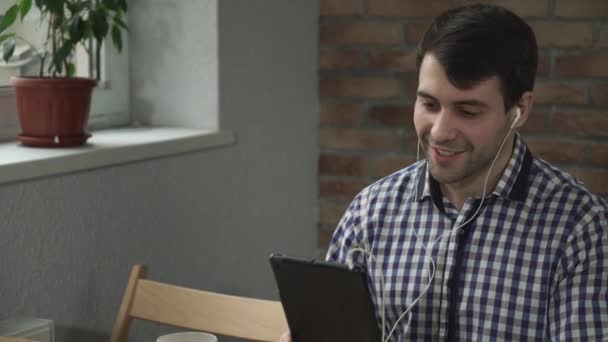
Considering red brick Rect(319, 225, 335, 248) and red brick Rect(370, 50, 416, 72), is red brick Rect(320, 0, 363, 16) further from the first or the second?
red brick Rect(319, 225, 335, 248)

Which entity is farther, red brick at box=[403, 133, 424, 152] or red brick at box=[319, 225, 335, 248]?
red brick at box=[319, 225, 335, 248]

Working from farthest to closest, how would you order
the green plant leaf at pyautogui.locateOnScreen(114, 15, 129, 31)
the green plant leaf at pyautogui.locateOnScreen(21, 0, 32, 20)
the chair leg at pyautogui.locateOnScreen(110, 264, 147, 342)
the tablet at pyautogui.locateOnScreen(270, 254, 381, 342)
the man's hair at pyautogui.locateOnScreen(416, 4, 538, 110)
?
the green plant leaf at pyautogui.locateOnScreen(114, 15, 129, 31) → the green plant leaf at pyautogui.locateOnScreen(21, 0, 32, 20) → the chair leg at pyautogui.locateOnScreen(110, 264, 147, 342) → the man's hair at pyautogui.locateOnScreen(416, 4, 538, 110) → the tablet at pyautogui.locateOnScreen(270, 254, 381, 342)

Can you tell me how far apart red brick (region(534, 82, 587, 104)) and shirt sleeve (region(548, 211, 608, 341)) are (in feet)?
3.58

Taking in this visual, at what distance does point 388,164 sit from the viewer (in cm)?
265

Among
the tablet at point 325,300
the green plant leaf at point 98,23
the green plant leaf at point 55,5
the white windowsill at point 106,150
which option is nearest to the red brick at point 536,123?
the white windowsill at point 106,150

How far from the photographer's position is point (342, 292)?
1.23m

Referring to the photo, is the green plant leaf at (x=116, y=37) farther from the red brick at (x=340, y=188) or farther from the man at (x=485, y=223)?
the man at (x=485, y=223)

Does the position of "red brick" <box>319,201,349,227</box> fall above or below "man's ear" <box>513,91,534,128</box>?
below

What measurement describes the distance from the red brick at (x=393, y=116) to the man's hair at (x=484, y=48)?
1.22 metres

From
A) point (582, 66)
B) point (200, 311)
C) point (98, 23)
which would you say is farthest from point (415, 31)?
point (200, 311)

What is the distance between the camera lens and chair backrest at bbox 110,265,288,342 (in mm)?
1707

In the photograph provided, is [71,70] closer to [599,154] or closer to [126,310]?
[126,310]

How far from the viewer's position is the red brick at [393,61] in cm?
259

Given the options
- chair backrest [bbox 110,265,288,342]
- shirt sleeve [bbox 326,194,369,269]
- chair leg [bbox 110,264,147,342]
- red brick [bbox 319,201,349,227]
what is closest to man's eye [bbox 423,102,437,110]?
shirt sleeve [bbox 326,194,369,269]
